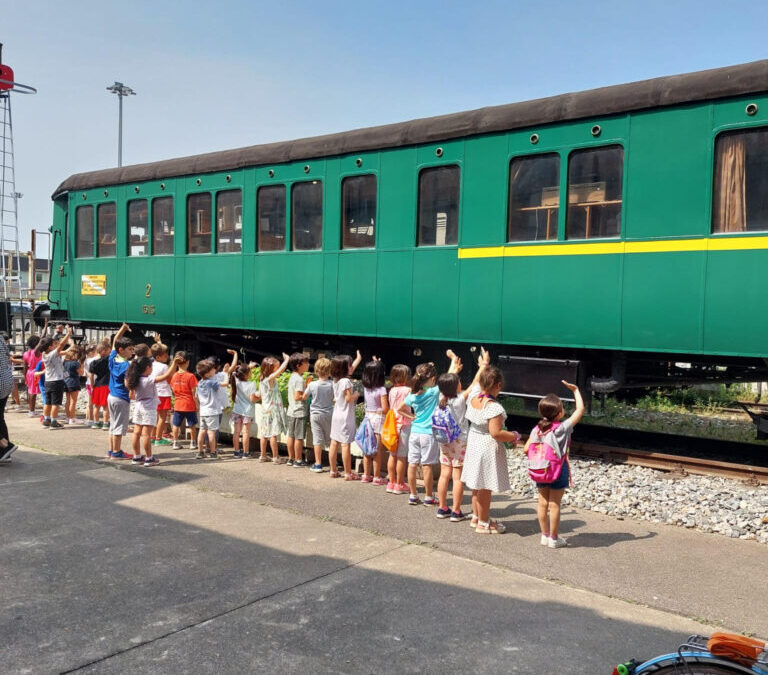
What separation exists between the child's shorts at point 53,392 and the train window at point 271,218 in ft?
11.7

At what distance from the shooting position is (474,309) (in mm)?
8859

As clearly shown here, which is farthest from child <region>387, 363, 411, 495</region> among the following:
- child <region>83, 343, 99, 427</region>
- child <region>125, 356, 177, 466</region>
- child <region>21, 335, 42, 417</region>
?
child <region>21, 335, 42, 417</region>

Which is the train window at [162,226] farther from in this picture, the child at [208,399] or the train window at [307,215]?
the child at [208,399]

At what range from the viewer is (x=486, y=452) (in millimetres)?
5965

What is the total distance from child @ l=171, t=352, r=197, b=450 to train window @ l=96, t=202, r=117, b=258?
4.93m

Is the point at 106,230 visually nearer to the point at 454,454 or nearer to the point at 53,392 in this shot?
the point at 53,392

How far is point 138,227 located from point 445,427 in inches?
329

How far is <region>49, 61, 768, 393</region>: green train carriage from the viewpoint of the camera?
24.1ft

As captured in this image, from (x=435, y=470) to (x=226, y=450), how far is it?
311 centimetres

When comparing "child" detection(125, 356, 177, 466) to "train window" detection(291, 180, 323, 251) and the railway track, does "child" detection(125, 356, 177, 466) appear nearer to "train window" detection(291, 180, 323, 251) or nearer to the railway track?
"train window" detection(291, 180, 323, 251)

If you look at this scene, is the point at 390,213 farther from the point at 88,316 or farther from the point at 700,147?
the point at 88,316

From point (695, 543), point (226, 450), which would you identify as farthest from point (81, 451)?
point (695, 543)

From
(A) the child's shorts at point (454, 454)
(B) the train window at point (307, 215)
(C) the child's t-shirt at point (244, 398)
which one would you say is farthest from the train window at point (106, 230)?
(A) the child's shorts at point (454, 454)

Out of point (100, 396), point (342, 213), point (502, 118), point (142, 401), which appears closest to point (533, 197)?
point (502, 118)
